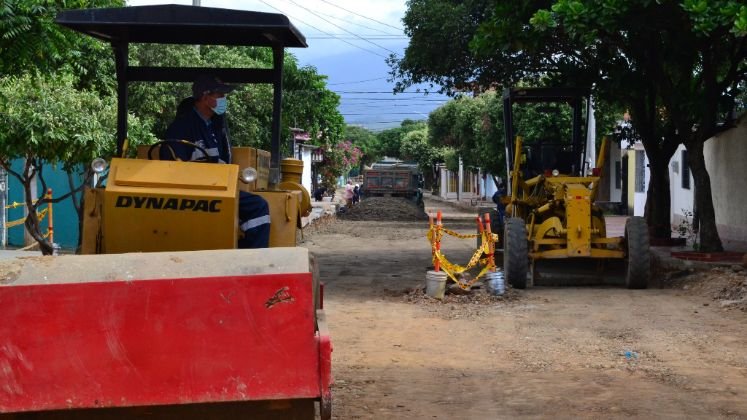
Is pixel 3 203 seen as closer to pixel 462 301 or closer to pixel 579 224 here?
pixel 462 301

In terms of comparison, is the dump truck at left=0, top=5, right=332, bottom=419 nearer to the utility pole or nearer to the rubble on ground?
the rubble on ground

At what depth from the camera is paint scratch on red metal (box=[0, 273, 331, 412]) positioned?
14.2 ft

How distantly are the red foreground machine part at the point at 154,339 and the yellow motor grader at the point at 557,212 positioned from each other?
9.84m

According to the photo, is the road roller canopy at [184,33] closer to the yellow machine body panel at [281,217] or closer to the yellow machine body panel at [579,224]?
the yellow machine body panel at [281,217]

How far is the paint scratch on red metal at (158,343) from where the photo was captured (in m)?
4.32

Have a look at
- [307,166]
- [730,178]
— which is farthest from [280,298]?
[307,166]

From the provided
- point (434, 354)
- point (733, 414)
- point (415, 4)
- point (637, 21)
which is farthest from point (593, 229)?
point (415, 4)

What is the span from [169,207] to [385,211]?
32964 millimetres

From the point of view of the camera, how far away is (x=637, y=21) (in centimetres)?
1501

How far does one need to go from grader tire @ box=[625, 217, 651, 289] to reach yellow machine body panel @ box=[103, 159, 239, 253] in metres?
9.20

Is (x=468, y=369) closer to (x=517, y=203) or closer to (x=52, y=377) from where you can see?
(x=52, y=377)

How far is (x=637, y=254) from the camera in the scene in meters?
14.0

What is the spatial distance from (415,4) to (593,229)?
32.9 ft

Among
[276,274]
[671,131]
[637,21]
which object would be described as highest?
[637,21]
